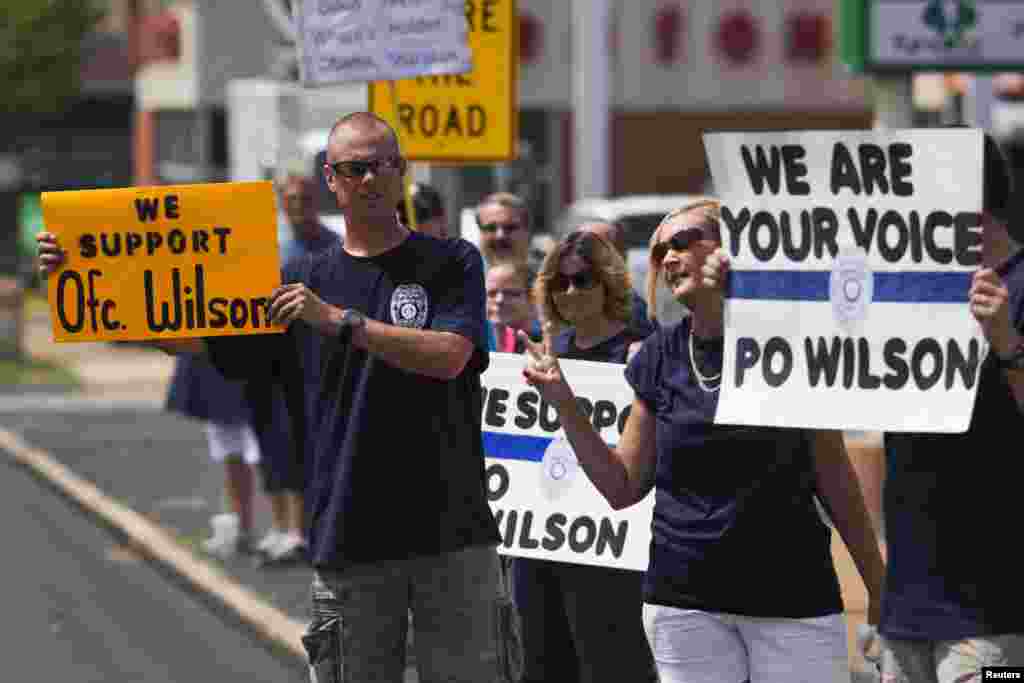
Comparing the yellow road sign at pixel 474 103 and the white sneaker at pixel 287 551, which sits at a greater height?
the yellow road sign at pixel 474 103

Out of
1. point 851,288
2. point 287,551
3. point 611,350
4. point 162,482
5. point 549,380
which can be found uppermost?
point 851,288

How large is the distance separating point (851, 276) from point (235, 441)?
7.95 m

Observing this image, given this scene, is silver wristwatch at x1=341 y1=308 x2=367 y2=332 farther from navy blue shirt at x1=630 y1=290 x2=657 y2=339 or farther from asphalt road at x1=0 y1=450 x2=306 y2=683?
asphalt road at x1=0 y1=450 x2=306 y2=683

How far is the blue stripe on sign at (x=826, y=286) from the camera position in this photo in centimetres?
516

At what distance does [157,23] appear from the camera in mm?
40875

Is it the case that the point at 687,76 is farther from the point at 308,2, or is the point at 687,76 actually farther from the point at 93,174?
the point at 308,2

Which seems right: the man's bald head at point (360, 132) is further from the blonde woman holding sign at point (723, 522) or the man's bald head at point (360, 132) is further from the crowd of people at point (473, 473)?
the blonde woman holding sign at point (723, 522)

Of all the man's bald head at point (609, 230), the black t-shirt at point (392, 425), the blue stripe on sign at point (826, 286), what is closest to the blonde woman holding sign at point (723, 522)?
the blue stripe on sign at point (826, 286)

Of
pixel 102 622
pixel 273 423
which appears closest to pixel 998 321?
pixel 102 622

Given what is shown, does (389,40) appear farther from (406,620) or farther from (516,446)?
(406,620)

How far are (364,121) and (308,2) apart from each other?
3414 millimetres

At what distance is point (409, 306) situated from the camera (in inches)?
231

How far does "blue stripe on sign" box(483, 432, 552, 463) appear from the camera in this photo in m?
7.60

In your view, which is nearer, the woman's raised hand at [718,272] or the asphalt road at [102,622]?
the woman's raised hand at [718,272]
